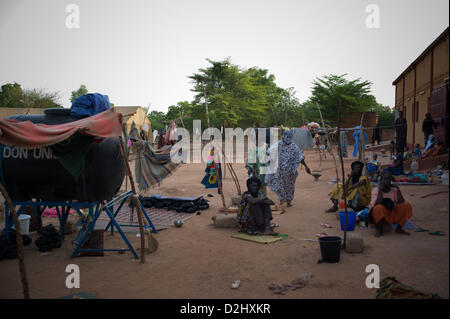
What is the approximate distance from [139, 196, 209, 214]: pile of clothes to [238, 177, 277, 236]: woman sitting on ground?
92.7 inches

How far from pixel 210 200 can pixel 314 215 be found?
3.37 meters

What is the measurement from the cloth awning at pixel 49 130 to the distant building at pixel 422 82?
35.1ft

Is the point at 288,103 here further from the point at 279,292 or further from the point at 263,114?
the point at 279,292

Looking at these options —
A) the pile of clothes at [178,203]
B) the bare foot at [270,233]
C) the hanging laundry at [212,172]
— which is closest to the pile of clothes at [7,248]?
the pile of clothes at [178,203]

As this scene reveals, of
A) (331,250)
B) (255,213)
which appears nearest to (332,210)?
(255,213)

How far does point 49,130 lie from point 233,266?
3.16m

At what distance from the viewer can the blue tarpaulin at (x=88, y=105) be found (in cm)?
591

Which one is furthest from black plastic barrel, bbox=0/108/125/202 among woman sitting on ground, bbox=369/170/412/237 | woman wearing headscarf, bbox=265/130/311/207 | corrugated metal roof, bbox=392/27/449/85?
corrugated metal roof, bbox=392/27/449/85

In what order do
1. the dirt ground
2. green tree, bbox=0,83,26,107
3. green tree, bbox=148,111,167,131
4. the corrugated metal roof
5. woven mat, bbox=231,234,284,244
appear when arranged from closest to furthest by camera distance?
1. the dirt ground
2. woven mat, bbox=231,234,284,244
3. the corrugated metal roof
4. green tree, bbox=0,83,26,107
5. green tree, bbox=148,111,167,131

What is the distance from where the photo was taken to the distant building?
14.3m

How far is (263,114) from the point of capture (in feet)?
138

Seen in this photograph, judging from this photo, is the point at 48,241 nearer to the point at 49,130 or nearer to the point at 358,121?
the point at 49,130

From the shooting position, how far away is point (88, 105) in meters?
6.03

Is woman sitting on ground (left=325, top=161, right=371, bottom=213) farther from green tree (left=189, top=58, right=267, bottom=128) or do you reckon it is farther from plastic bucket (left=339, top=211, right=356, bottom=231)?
green tree (left=189, top=58, right=267, bottom=128)
